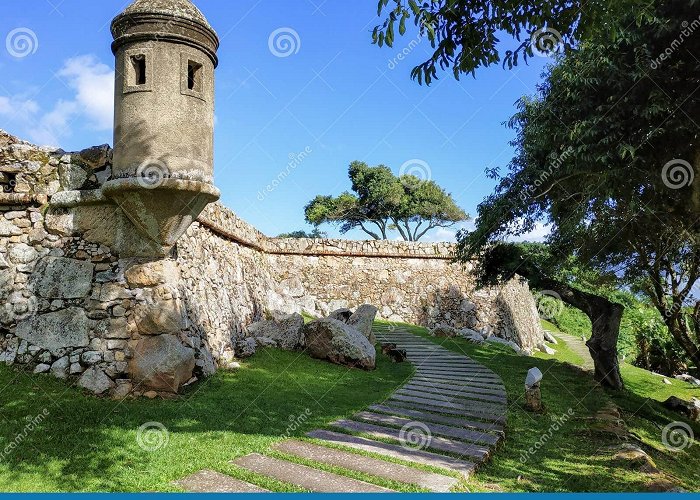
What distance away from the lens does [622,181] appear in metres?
7.68

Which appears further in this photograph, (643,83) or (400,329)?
A: (400,329)

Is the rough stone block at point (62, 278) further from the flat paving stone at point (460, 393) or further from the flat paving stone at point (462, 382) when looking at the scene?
the flat paving stone at point (462, 382)

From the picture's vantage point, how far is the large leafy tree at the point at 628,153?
692 cm

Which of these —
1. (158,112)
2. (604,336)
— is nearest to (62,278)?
(158,112)

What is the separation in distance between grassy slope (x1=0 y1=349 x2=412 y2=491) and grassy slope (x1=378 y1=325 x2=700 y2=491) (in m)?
2.55

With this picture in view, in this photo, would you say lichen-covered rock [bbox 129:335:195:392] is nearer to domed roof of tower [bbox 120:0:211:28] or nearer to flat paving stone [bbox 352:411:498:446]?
flat paving stone [bbox 352:411:498:446]

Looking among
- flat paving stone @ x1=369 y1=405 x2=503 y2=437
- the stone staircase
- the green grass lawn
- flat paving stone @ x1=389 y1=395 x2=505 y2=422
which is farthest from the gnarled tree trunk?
flat paving stone @ x1=369 y1=405 x2=503 y2=437

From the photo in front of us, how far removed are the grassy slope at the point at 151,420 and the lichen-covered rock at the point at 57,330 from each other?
51 cm

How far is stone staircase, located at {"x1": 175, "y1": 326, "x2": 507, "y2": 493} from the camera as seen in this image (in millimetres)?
4758

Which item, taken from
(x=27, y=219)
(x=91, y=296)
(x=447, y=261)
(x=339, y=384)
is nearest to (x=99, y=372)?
(x=91, y=296)

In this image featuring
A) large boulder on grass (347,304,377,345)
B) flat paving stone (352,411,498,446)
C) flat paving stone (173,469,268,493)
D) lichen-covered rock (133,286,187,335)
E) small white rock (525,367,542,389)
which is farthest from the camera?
large boulder on grass (347,304,377,345)

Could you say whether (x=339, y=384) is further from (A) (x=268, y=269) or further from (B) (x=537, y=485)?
(A) (x=268, y=269)

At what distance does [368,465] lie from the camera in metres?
5.26

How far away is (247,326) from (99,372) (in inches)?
213
